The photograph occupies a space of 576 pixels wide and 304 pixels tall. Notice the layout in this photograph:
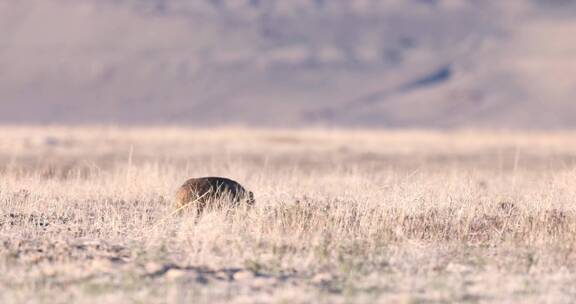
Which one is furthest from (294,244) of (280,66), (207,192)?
(280,66)

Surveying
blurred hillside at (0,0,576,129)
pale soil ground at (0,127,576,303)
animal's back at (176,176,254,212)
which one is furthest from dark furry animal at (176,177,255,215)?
blurred hillside at (0,0,576,129)

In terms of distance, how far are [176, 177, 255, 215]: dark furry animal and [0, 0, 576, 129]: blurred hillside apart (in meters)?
73.6

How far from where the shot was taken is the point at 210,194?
459 inches

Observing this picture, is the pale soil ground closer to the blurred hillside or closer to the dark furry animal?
the dark furry animal

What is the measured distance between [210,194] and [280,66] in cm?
8307

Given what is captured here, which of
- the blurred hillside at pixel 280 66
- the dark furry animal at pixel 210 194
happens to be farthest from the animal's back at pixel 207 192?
the blurred hillside at pixel 280 66

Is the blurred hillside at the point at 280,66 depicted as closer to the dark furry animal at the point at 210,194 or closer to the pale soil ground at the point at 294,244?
the pale soil ground at the point at 294,244

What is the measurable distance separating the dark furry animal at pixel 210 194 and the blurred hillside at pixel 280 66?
73615mm

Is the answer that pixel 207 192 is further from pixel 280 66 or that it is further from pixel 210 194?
pixel 280 66

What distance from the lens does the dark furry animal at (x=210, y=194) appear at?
11.5 m

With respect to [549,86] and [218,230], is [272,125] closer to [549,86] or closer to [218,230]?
[549,86]

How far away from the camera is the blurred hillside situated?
89188mm

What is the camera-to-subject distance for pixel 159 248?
9.29 meters

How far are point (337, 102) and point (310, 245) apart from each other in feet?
266
